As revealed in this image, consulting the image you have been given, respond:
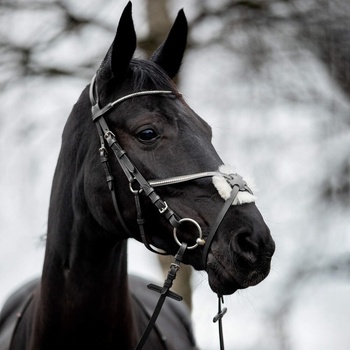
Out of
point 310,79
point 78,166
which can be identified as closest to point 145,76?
point 78,166

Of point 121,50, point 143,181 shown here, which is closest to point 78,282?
point 143,181

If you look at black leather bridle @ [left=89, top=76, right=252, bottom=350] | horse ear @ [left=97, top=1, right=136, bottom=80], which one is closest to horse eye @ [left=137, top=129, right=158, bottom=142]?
black leather bridle @ [left=89, top=76, right=252, bottom=350]

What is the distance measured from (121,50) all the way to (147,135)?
0.44 meters

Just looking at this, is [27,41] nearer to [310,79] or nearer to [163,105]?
[310,79]

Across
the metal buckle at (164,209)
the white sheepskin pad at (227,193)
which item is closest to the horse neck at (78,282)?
the metal buckle at (164,209)

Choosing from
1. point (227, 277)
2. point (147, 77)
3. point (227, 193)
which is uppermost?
point (147, 77)

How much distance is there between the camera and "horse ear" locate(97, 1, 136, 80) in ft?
12.0

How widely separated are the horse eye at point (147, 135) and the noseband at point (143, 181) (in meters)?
0.11

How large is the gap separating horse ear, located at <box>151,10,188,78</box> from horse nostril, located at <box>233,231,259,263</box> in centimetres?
118

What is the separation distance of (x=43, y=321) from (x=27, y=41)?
6.30 meters

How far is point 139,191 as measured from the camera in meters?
3.56

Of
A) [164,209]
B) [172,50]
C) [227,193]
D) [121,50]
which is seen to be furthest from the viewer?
[172,50]

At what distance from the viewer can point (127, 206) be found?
363 cm

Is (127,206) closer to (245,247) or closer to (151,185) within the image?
(151,185)
